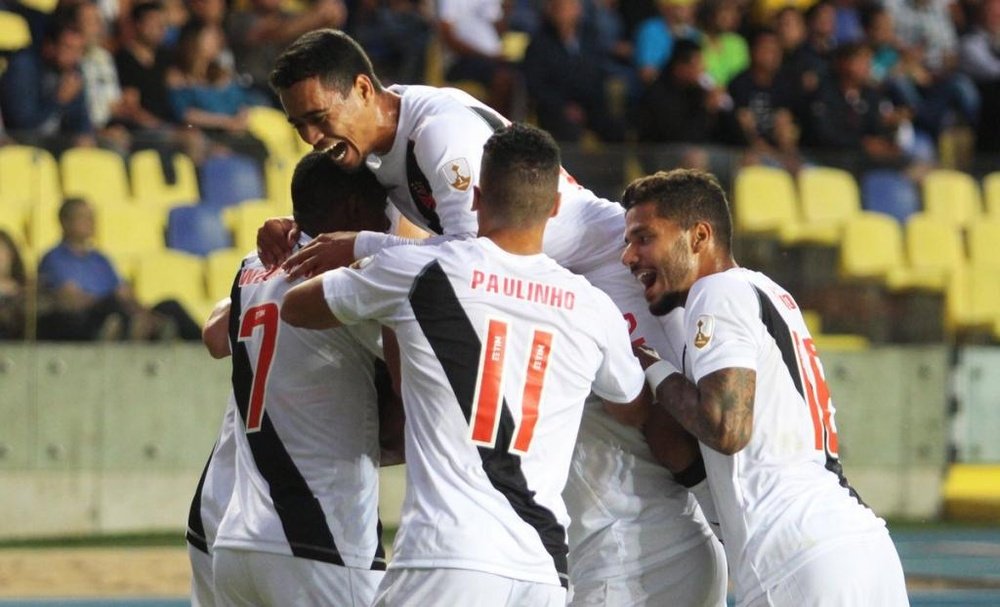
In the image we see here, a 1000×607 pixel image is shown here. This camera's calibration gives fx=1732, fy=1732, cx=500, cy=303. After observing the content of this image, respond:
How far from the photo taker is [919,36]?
1784 cm

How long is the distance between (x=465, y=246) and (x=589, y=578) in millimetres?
1385

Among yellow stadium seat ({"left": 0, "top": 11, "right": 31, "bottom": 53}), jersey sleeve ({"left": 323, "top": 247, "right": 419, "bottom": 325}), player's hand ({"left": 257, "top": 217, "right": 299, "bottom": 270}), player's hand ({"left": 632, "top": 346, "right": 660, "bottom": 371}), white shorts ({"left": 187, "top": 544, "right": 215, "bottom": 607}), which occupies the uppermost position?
yellow stadium seat ({"left": 0, "top": 11, "right": 31, "bottom": 53})

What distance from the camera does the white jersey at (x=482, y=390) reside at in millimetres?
4535

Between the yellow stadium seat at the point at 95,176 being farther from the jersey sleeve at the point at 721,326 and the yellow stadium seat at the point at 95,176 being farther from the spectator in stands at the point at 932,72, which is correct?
the spectator in stands at the point at 932,72

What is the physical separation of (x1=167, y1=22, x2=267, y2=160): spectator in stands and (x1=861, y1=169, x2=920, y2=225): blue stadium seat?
493 cm

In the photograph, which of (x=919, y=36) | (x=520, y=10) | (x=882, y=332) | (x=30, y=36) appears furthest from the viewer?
(x=919, y=36)

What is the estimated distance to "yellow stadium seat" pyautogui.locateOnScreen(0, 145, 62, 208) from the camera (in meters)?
11.7

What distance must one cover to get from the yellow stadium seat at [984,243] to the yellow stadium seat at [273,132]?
5468 mm

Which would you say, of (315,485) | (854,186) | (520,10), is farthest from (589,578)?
(520,10)

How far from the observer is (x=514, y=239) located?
185 inches

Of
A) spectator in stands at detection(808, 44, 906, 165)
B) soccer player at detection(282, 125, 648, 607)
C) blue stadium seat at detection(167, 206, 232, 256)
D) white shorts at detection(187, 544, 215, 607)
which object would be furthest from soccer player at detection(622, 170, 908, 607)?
spectator in stands at detection(808, 44, 906, 165)

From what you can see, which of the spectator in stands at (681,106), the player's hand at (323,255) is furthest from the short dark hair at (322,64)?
the spectator in stands at (681,106)

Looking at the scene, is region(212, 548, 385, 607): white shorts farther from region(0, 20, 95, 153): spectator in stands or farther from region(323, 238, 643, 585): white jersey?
region(0, 20, 95, 153): spectator in stands

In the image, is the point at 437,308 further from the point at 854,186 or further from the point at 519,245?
the point at 854,186
